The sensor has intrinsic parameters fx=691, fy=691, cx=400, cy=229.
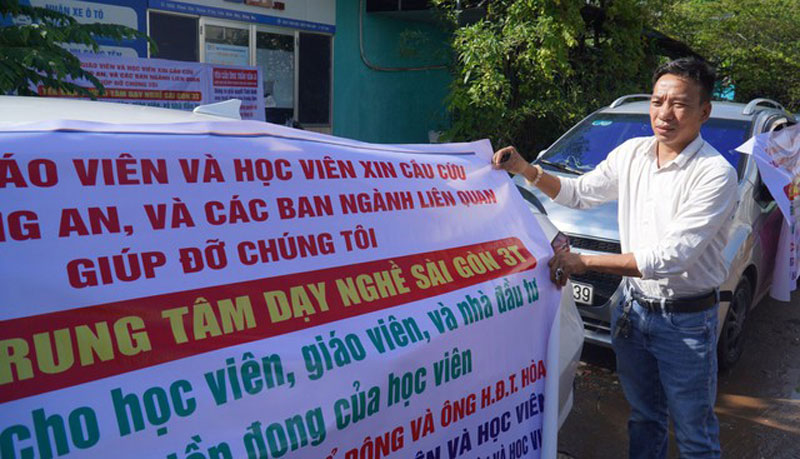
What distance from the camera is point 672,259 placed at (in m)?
2.37

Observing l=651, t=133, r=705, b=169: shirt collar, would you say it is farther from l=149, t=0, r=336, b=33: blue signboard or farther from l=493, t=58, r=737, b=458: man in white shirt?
l=149, t=0, r=336, b=33: blue signboard

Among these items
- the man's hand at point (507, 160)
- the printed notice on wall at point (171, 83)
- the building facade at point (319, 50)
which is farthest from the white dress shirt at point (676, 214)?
the building facade at point (319, 50)

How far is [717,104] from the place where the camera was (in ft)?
18.8

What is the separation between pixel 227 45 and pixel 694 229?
29.3ft

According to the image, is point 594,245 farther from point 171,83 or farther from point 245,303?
point 171,83

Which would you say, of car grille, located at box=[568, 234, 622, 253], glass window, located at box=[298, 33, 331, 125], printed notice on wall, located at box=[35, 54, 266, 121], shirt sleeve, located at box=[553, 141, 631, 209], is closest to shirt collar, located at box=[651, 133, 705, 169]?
shirt sleeve, located at box=[553, 141, 631, 209]

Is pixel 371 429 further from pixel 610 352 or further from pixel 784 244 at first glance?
pixel 784 244

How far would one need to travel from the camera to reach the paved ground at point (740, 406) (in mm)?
3660

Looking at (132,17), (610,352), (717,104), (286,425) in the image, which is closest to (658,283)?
(286,425)

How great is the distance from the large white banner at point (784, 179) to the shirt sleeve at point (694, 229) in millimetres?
2169

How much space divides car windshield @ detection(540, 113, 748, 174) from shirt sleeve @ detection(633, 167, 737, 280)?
2791 mm

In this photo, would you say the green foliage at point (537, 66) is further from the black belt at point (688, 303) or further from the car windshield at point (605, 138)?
the black belt at point (688, 303)

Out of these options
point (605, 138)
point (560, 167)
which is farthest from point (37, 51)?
point (605, 138)

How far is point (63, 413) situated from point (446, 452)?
3.37ft
